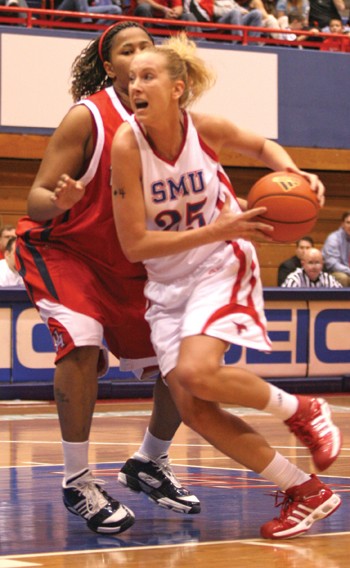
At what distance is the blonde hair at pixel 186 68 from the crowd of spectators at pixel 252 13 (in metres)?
9.25

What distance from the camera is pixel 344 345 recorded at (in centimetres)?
1087

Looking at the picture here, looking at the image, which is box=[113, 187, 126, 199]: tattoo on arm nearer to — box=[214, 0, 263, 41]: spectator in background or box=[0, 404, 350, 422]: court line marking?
box=[0, 404, 350, 422]: court line marking

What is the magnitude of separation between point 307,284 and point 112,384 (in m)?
2.46

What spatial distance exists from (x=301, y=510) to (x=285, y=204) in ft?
3.60

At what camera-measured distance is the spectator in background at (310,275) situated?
11281mm

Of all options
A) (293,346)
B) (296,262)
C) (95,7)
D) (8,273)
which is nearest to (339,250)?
(296,262)

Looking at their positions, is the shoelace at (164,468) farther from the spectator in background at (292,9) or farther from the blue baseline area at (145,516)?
the spectator in background at (292,9)

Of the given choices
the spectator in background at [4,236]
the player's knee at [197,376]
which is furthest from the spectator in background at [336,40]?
the player's knee at [197,376]

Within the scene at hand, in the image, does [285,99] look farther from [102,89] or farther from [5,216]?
[102,89]

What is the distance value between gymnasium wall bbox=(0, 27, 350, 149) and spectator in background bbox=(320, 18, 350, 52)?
1.03 feet

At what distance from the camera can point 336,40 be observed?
1497 cm

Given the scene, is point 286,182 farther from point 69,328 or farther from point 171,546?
point 171,546

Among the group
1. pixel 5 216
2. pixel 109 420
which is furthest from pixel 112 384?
pixel 5 216

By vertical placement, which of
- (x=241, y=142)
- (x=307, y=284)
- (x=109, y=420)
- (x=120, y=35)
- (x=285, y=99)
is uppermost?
(x=285, y=99)
